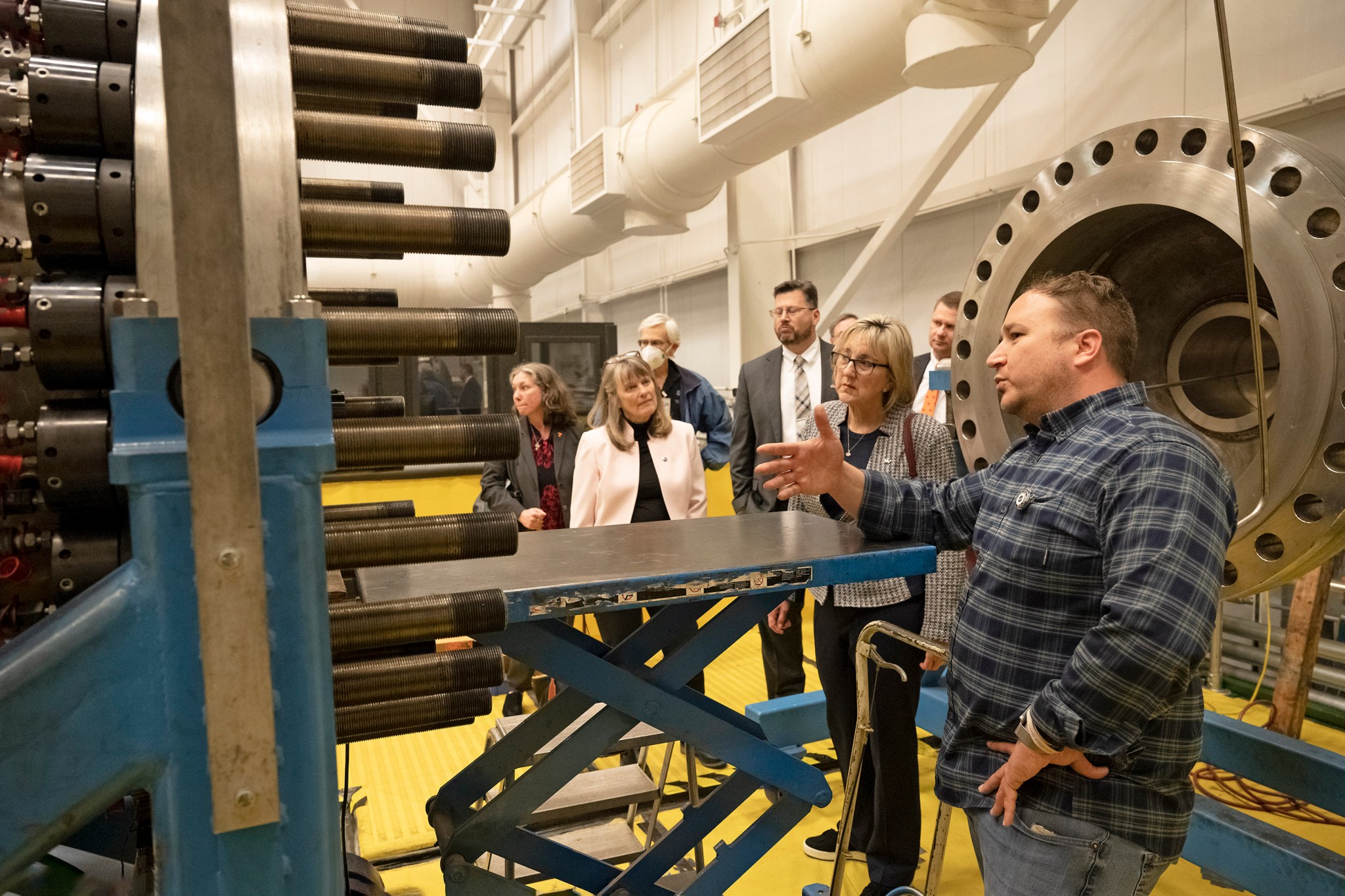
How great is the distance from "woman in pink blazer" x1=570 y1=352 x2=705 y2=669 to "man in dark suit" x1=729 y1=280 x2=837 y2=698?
1.36ft

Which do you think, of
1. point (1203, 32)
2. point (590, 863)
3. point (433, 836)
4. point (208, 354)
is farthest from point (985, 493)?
point (1203, 32)

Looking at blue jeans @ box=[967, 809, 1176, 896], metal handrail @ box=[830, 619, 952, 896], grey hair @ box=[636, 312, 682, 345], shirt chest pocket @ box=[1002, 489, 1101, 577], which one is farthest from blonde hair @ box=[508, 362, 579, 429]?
blue jeans @ box=[967, 809, 1176, 896]

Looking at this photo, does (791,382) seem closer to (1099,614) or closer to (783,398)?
(783,398)

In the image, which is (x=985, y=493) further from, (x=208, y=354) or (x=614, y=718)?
(x=208, y=354)

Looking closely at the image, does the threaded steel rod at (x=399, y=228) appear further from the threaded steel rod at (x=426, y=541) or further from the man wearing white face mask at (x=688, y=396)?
the man wearing white face mask at (x=688, y=396)

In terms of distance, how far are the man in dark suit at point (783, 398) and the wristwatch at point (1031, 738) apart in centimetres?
173

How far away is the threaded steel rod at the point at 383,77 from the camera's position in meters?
0.80

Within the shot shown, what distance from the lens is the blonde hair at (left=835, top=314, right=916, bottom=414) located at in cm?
204

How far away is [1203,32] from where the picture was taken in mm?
3020

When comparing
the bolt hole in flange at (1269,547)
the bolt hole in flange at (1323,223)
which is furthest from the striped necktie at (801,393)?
the bolt hole in flange at (1323,223)

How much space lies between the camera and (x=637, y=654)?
1.56m

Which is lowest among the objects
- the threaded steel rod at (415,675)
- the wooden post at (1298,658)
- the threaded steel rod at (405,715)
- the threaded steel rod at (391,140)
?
the wooden post at (1298,658)

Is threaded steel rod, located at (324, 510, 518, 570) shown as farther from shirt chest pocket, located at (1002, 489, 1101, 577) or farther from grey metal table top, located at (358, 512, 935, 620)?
shirt chest pocket, located at (1002, 489, 1101, 577)

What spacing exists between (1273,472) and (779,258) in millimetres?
4356
